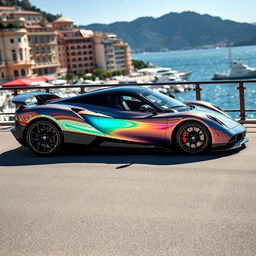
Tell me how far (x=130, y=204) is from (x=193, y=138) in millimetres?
2656

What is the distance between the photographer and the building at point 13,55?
128250mm

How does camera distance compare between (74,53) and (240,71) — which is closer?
(240,71)

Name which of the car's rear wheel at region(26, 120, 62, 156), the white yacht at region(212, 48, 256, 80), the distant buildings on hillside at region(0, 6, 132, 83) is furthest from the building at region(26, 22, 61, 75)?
the car's rear wheel at region(26, 120, 62, 156)

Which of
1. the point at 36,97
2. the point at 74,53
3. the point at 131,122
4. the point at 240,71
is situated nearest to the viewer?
the point at 131,122

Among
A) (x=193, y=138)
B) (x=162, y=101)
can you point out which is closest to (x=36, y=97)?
(x=162, y=101)

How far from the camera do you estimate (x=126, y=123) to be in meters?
8.30

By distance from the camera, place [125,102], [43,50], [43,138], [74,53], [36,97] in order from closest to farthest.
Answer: [125,102], [43,138], [36,97], [43,50], [74,53]

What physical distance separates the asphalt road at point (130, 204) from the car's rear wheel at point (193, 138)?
180 millimetres

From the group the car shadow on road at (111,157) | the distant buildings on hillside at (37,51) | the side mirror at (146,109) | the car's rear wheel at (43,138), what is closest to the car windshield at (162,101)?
the side mirror at (146,109)

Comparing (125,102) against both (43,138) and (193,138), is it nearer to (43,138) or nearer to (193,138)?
(193,138)

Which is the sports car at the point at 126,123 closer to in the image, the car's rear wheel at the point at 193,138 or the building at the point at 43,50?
the car's rear wheel at the point at 193,138

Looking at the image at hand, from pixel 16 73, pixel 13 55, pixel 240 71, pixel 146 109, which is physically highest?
pixel 13 55

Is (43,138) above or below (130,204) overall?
above

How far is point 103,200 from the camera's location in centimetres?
587
